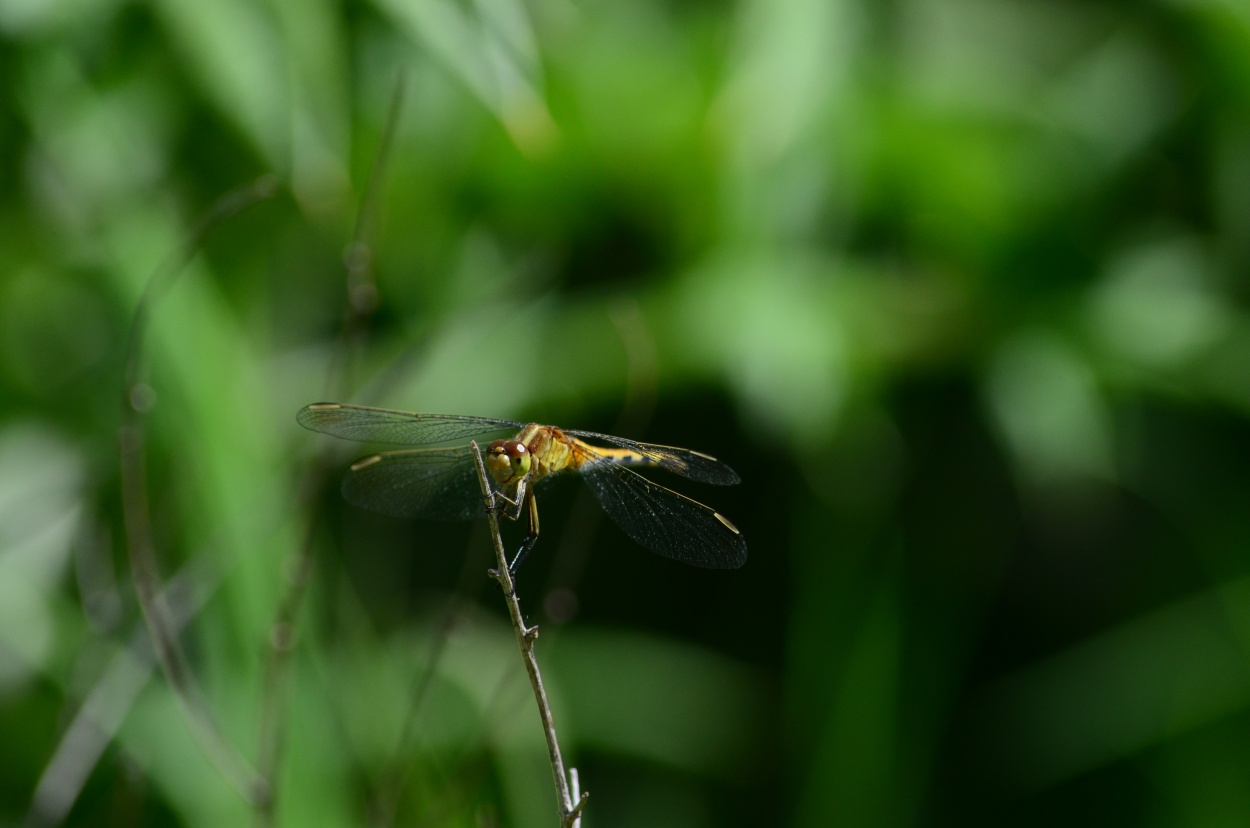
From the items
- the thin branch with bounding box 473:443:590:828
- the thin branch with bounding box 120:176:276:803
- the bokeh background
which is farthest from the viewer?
the bokeh background

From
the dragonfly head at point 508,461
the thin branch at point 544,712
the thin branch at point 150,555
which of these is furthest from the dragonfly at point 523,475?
the thin branch at point 544,712

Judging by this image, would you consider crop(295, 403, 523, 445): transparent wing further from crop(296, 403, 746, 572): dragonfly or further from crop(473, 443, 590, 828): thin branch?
crop(473, 443, 590, 828): thin branch

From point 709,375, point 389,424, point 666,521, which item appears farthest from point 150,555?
point 709,375

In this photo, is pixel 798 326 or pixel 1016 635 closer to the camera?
pixel 798 326

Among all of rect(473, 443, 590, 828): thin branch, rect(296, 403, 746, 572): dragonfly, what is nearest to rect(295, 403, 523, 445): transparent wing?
rect(296, 403, 746, 572): dragonfly

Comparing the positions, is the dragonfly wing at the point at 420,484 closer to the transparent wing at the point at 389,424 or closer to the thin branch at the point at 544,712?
the transparent wing at the point at 389,424

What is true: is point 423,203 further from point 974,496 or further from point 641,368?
point 974,496

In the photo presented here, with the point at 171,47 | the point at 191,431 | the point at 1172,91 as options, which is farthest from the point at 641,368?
the point at 1172,91

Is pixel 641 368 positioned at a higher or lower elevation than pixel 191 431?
higher
